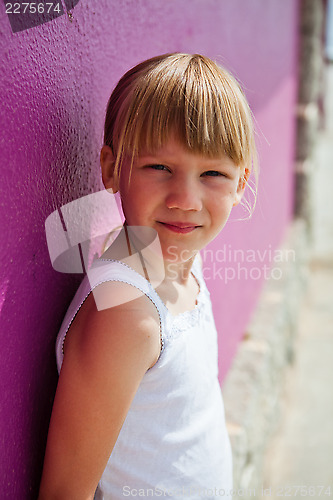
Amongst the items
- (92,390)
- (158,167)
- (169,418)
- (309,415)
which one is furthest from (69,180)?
(309,415)

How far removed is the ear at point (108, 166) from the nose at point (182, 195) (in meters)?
0.13

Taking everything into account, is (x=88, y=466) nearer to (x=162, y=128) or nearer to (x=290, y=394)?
(x=162, y=128)

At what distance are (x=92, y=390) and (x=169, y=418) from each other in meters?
0.26

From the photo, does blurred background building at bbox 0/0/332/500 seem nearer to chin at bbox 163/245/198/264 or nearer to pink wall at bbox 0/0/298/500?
pink wall at bbox 0/0/298/500

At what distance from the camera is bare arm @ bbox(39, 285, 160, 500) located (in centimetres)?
93

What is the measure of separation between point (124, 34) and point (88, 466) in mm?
961

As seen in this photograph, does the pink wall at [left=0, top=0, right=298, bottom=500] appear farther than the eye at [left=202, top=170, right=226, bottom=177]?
No

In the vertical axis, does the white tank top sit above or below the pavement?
above

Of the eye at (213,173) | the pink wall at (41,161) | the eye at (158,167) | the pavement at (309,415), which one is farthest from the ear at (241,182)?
the pavement at (309,415)

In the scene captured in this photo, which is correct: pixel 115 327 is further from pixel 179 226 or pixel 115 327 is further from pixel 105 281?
pixel 179 226

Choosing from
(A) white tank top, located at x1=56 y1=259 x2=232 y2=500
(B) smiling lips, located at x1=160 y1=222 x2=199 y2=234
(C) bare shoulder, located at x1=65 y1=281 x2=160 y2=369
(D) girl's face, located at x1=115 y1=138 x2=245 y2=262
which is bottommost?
(A) white tank top, located at x1=56 y1=259 x2=232 y2=500

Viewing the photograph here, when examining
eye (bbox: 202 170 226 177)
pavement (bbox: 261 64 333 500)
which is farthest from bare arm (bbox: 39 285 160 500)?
pavement (bbox: 261 64 333 500)

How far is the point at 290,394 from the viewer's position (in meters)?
3.62

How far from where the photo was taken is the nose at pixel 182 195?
103 centimetres
